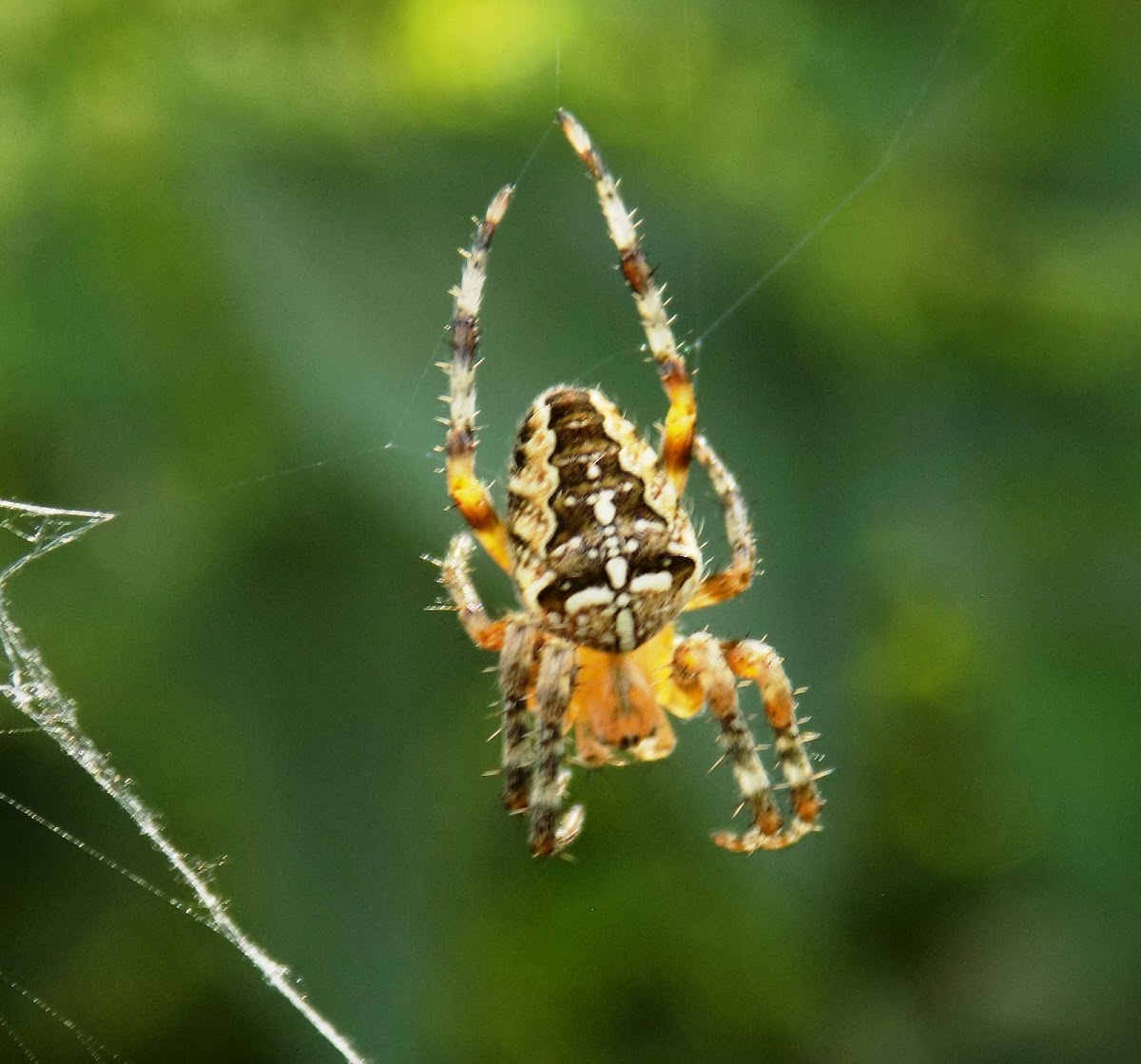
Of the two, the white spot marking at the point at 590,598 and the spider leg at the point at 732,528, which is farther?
the spider leg at the point at 732,528

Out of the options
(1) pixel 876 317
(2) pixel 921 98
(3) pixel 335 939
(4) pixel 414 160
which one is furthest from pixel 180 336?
(2) pixel 921 98

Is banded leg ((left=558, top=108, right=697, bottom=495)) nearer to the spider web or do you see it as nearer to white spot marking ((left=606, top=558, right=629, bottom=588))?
white spot marking ((left=606, top=558, right=629, bottom=588))

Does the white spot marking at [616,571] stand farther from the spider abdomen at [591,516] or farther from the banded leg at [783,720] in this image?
the banded leg at [783,720]

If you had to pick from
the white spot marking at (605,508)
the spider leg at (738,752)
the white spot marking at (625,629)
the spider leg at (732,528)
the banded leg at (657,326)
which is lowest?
the spider leg at (738,752)

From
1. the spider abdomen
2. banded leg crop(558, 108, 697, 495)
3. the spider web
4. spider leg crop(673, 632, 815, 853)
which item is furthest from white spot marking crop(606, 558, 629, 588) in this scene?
the spider web

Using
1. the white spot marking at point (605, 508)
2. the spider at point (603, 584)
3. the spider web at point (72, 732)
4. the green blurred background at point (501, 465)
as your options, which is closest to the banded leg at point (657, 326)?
the spider at point (603, 584)

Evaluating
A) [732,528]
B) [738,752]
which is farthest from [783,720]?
[732,528]
